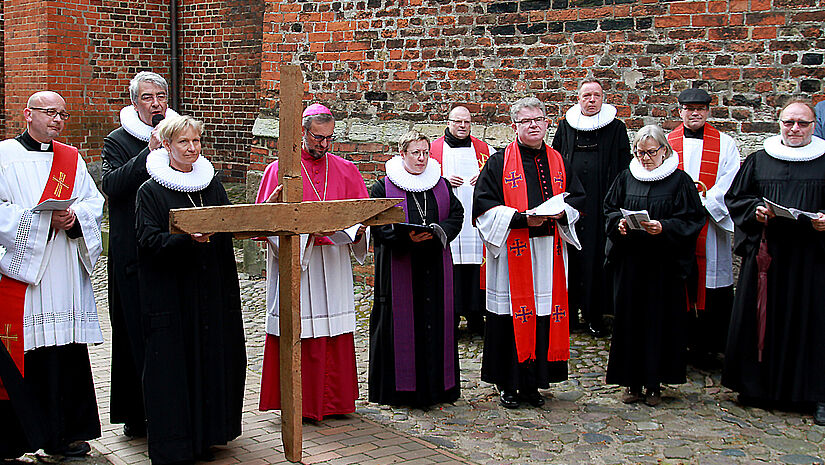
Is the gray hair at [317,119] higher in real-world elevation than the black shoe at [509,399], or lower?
higher

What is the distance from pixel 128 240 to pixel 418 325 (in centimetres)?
194

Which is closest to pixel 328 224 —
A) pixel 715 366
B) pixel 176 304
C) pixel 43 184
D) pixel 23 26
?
pixel 176 304

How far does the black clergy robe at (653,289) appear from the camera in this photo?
19.7ft

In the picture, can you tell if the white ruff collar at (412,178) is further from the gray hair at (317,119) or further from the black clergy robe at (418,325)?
the gray hair at (317,119)

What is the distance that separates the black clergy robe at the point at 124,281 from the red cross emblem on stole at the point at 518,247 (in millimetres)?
2390

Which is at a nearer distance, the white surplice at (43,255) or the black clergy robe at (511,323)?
the white surplice at (43,255)

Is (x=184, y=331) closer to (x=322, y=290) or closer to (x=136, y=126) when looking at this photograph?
(x=322, y=290)

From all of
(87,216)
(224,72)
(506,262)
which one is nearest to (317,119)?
(87,216)

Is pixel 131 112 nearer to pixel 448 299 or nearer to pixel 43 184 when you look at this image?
pixel 43 184

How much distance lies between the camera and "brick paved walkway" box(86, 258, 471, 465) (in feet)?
16.4

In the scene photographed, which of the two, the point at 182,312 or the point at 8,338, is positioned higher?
the point at 182,312

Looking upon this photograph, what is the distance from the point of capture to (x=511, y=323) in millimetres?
6066

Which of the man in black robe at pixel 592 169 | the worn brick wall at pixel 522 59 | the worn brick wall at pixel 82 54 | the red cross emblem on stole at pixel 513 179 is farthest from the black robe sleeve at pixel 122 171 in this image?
the worn brick wall at pixel 82 54

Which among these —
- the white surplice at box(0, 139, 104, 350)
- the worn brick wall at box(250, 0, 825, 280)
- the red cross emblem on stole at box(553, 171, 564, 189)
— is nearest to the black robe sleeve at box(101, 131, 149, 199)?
the white surplice at box(0, 139, 104, 350)
